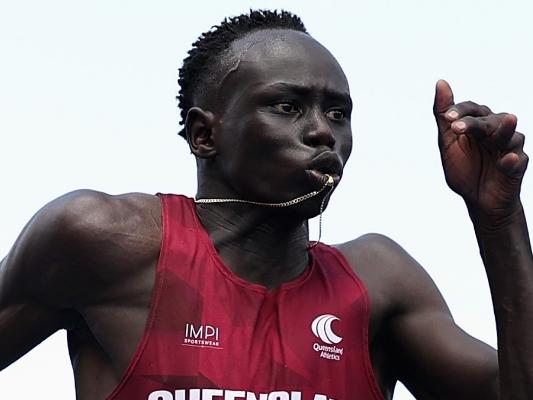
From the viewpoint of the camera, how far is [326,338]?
284 inches

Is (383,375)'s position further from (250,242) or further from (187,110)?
(187,110)

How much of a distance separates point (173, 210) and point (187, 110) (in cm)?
56

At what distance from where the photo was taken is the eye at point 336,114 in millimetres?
7199

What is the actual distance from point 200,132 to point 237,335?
38.5 inches

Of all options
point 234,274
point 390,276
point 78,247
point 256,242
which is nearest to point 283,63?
point 256,242

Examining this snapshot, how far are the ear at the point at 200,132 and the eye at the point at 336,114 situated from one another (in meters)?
0.55

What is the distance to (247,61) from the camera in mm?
7332

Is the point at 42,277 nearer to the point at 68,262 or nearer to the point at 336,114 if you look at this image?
the point at 68,262

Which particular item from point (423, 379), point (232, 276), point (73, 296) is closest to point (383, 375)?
point (423, 379)

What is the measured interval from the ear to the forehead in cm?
20

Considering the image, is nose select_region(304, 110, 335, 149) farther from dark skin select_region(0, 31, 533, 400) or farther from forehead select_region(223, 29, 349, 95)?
forehead select_region(223, 29, 349, 95)

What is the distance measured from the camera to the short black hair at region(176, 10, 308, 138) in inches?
297

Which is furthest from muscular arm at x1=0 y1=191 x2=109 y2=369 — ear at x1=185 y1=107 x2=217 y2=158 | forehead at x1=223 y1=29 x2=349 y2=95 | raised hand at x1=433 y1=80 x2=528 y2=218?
raised hand at x1=433 y1=80 x2=528 y2=218

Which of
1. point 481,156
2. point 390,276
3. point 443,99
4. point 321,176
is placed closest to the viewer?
point 443,99
